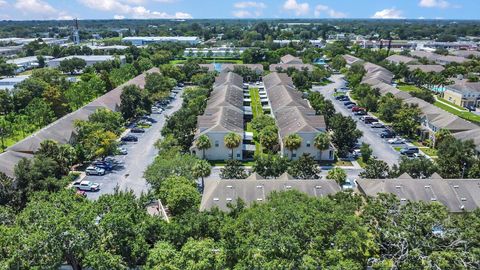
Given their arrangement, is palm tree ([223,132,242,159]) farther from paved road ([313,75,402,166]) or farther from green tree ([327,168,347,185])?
paved road ([313,75,402,166])

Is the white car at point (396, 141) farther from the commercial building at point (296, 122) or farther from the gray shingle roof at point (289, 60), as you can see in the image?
the gray shingle roof at point (289, 60)

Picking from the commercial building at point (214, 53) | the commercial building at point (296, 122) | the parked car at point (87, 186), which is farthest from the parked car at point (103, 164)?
the commercial building at point (214, 53)

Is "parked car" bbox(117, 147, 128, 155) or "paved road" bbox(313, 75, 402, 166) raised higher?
"parked car" bbox(117, 147, 128, 155)

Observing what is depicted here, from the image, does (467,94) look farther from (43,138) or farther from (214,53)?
(214,53)

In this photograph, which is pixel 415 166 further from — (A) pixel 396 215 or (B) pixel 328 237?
(B) pixel 328 237

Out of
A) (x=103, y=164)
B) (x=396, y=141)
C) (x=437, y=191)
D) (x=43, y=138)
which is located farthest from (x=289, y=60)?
(x=437, y=191)

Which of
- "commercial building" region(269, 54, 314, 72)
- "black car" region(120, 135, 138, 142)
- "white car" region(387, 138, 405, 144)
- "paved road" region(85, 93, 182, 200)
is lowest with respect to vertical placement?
"paved road" region(85, 93, 182, 200)

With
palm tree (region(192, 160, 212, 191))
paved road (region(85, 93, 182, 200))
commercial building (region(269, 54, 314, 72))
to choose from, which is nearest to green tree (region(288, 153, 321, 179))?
palm tree (region(192, 160, 212, 191))

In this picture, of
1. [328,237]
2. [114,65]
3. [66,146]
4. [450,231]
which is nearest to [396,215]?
[450,231]
